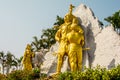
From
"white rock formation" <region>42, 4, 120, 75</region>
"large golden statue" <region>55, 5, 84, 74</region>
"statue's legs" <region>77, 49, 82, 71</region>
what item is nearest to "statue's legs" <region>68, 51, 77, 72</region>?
"large golden statue" <region>55, 5, 84, 74</region>

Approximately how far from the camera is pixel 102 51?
516 inches

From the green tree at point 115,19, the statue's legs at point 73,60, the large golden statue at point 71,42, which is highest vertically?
the green tree at point 115,19

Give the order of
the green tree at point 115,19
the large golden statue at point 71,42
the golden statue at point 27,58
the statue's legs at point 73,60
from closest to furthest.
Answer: the statue's legs at point 73,60 < the large golden statue at point 71,42 < the golden statue at point 27,58 < the green tree at point 115,19

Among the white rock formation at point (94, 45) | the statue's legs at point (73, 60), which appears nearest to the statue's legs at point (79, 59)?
the statue's legs at point (73, 60)

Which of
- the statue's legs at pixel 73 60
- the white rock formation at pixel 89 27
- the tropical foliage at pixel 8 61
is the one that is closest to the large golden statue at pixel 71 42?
the statue's legs at pixel 73 60

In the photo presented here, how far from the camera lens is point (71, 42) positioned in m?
13.4

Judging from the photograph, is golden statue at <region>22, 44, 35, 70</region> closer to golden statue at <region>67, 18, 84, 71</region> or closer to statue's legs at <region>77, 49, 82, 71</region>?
golden statue at <region>67, 18, 84, 71</region>

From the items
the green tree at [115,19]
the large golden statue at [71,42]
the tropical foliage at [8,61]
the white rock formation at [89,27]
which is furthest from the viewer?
the tropical foliage at [8,61]

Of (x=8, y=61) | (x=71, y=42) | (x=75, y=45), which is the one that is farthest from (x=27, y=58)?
(x=8, y=61)

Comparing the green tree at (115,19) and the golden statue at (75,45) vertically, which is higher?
the green tree at (115,19)

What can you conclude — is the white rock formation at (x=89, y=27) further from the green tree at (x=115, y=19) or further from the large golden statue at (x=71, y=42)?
→ the green tree at (x=115, y=19)

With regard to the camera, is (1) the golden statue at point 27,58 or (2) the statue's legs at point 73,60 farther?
(1) the golden statue at point 27,58

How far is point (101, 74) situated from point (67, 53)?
4.78 metres

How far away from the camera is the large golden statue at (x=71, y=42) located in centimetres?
1314
